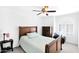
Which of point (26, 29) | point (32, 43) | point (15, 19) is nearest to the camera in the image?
point (15, 19)

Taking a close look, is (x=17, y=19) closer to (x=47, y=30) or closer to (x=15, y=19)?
(x=15, y=19)

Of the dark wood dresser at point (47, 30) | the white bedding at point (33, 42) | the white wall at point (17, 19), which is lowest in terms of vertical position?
the white bedding at point (33, 42)

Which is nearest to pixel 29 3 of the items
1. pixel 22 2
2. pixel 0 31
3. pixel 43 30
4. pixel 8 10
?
pixel 22 2

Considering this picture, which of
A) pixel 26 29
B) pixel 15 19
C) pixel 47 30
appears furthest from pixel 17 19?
pixel 47 30

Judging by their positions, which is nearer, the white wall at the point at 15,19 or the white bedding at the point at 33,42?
the white wall at the point at 15,19

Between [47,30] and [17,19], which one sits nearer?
[17,19]

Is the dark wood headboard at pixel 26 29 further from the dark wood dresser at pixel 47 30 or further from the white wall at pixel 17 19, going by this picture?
the dark wood dresser at pixel 47 30

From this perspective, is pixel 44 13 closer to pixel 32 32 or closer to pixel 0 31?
pixel 32 32

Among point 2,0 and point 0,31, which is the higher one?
point 2,0

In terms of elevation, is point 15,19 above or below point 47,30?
above

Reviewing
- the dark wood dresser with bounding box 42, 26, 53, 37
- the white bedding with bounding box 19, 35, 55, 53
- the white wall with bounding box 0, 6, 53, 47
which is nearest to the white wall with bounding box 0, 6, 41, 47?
the white wall with bounding box 0, 6, 53, 47

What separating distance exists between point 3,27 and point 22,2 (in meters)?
0.55

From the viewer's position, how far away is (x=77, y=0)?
1.52m

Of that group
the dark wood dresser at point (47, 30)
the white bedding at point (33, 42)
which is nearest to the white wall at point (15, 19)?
the dark wood dresser at point (47, 30)
